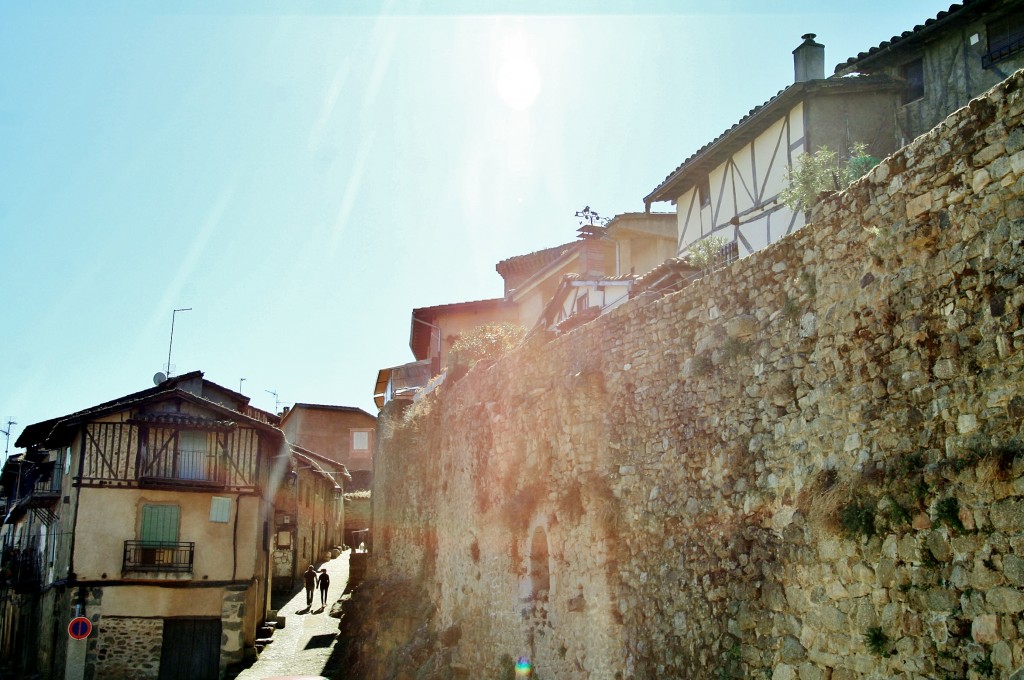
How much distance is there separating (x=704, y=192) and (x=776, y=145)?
3450mm

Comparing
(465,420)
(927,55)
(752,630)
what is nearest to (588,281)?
(465,420)

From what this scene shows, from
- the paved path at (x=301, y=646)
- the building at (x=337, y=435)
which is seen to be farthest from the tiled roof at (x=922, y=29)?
the building at (x=337, y=435)

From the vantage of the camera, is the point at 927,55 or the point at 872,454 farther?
the point at 927,55

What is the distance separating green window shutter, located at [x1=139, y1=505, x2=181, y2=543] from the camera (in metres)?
26.0

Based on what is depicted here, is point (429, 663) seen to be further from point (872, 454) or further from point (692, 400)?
point (872, 454)

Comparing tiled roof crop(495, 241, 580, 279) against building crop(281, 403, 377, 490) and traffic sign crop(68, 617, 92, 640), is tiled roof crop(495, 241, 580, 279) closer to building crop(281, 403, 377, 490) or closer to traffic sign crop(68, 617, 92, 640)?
building crop(281, 403, 377, 490)

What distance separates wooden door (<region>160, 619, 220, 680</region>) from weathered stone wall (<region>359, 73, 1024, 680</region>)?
14.6 meters

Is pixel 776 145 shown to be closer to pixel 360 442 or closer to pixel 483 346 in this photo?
pixel 483 346

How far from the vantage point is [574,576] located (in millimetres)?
12102

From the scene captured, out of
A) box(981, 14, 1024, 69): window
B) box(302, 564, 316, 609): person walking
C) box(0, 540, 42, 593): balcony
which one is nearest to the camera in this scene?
box(981, 14, 1024, 69): window

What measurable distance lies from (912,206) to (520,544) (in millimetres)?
9021

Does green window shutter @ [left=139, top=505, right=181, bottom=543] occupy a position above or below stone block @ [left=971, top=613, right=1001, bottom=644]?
above

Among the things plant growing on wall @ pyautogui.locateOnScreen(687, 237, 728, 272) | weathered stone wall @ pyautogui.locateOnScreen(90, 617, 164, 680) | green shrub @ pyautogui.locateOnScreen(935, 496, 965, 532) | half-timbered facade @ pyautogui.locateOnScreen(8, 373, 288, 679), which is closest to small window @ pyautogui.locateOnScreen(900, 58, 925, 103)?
plant growing on wall @ pyautogui.locateOnScreen(687, 237, 728, 272)

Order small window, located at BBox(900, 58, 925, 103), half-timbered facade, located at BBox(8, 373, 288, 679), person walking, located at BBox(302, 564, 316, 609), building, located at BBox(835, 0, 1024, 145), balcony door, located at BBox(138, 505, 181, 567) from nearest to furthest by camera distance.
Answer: building, located at BBox(835, 0, 1024, 145) < small window, located at BBox(900, 58, 925, 103) < half-timbered facade, located at BBox(8, 373, 288, 679) < balcony door, located at BBox(138, 505, 181, 567) < person walking, located at BBox(302, 564, 316, 609)
